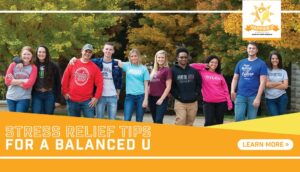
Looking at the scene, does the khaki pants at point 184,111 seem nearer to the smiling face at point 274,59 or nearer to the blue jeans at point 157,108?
the blue jeans at point 157,108

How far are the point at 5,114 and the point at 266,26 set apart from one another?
685cm

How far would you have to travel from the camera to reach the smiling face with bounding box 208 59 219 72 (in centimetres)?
1170

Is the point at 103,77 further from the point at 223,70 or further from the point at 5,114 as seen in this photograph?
the point at 223,70

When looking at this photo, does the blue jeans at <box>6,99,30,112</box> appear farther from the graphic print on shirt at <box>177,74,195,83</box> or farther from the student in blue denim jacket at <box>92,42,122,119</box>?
the graphic print on shirt at <box>177,74,195,83</box>

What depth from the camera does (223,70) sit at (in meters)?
27.5

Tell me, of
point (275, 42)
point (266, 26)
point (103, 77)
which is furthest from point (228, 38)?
point (103, 77)

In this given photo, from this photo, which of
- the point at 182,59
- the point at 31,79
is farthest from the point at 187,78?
the point at 31,79

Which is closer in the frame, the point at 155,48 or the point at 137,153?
the point at 137,153

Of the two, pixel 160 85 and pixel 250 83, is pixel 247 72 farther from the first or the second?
pixel 160 85

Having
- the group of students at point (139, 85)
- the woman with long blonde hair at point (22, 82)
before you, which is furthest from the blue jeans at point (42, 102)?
the woman with long blonde hair at point (22, 82)

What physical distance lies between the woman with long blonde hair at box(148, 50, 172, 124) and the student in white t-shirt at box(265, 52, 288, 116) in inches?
71.5

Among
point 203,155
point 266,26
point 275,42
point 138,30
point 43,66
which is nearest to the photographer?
point 203,155

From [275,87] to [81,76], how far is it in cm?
346

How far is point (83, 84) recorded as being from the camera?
11062 millimetres
